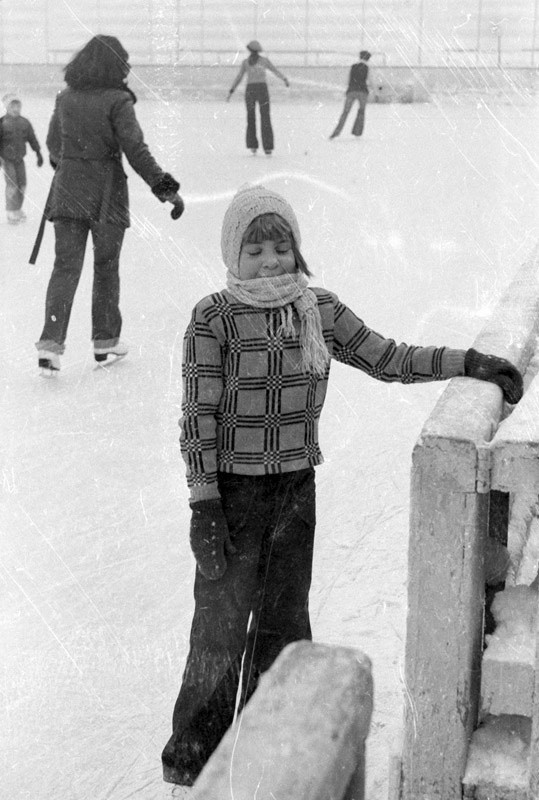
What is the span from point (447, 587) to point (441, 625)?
0.19 feet

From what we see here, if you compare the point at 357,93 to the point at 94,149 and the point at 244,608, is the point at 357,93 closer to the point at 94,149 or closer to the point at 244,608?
the point at 94,149

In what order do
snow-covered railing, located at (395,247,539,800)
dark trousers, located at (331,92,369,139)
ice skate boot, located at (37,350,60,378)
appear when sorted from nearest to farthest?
snow-covered railing, located at (395,247,539,800) < ice skate boot, located at (37,350,60,378) < dark trousers, located at (331,92,369,139)

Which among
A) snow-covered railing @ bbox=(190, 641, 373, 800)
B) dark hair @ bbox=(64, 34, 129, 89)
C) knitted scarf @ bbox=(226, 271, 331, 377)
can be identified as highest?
dark hair @ bbox=(64, 34, 129, 89)

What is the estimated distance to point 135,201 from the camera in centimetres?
1128

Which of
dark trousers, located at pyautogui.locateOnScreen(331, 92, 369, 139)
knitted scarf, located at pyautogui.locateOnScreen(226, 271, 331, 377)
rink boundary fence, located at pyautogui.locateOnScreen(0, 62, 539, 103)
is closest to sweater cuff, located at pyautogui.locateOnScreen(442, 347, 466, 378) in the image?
knitted scarf, located at pyautogui.locateOnScreen(226, 271, 331, 377)

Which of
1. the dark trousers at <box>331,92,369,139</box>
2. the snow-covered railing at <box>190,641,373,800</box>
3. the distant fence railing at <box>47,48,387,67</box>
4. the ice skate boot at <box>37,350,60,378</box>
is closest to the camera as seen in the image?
the snow-covered railing at <box>190,641,373,800</box>

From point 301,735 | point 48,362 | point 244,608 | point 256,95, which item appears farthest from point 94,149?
point 256,95

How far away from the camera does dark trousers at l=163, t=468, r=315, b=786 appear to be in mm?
2242

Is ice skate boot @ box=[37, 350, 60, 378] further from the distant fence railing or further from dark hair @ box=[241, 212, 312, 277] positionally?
the distant fence railing

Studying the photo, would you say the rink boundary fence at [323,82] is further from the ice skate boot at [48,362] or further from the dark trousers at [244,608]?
the dark trousers at [244,608]

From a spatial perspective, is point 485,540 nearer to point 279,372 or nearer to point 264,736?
point 264,736

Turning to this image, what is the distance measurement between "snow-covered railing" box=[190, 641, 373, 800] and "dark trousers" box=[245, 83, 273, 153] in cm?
1287

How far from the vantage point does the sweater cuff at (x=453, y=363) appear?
2.13 meters

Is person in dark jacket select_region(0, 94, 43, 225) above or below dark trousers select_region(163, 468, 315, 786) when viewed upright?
above
